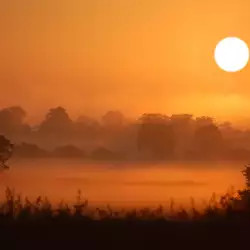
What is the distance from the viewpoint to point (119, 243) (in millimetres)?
10977

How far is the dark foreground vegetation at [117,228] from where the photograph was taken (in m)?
10.9

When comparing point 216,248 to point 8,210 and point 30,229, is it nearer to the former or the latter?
point 30,229

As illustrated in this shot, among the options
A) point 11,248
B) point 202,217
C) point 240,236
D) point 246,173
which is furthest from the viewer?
point 246,173

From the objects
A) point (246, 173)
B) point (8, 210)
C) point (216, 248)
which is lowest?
point (216, 248)

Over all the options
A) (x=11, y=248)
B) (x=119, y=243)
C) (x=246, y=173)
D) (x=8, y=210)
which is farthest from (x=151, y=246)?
(x=246, y=173)

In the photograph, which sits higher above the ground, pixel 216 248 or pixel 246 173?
pixel 246 173

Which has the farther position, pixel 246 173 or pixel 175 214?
pixel 246 173

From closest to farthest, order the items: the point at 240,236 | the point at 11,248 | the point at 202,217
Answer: the point at 11,248
the point at 240,236
the point at 202,217

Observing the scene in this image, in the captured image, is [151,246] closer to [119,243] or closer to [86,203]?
[119,243]

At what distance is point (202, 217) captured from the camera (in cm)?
1242

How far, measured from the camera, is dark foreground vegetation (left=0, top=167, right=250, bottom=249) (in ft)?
35.9

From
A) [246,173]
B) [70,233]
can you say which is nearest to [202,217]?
[70,233]

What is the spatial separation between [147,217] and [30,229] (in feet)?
6.42

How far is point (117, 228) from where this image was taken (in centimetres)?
1136
